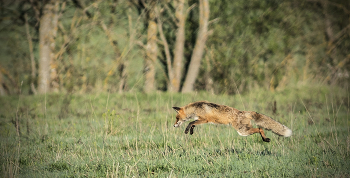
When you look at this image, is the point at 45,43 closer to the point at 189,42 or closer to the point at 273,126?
the point at 189,42

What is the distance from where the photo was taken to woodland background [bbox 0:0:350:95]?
14.5m

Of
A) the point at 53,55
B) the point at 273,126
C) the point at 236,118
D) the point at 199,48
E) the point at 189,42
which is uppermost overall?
the point at 189,42

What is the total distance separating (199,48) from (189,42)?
1.49 m

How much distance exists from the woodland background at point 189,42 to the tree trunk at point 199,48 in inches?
1.6

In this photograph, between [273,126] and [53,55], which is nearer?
[273,126]

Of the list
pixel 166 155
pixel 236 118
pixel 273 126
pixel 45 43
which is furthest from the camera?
pixel 45 43

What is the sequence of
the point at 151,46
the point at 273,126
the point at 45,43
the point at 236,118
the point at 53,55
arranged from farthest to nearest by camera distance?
1. the point at 151,46
2. the point at 53,55
3. the point at 45,43
4. the point at 236,118
5. the point at 273,126

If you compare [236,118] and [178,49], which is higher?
[178,49]

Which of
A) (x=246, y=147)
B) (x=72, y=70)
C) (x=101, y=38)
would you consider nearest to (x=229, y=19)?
(x=101, y=38)

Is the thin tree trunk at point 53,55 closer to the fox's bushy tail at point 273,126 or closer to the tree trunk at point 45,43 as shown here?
the tree trunk at point 45,43

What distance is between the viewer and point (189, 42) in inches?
639

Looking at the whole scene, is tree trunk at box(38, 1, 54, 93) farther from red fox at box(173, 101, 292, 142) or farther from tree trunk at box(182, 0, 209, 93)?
red fox at box(173, 101, 292, 142)

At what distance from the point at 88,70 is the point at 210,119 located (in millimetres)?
10838

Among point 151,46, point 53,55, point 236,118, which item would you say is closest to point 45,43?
point 53,55
